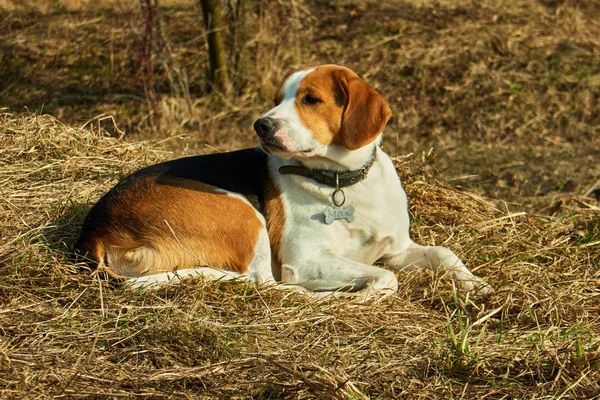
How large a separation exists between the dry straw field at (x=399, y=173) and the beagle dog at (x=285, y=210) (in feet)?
0.72

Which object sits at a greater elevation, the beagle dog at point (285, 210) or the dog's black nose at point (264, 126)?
the dog's black nose at point (264, 126)

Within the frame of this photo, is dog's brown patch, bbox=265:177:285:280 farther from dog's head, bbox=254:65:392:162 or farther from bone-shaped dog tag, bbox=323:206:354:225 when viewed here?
dog's head, bbox=254:65:392:162

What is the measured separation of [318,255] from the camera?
4.75 metres

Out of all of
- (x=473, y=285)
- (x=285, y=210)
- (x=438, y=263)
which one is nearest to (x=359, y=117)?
(x=285, y=210)

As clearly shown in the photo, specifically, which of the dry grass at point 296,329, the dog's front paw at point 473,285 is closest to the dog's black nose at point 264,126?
the dry grass at point 296,329

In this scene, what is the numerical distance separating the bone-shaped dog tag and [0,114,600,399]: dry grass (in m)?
0.50

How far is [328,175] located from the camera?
4.84 m

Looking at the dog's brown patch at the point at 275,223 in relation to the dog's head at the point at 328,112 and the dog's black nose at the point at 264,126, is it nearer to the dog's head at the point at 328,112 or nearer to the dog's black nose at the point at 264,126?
the dog's head at the point at 328,112

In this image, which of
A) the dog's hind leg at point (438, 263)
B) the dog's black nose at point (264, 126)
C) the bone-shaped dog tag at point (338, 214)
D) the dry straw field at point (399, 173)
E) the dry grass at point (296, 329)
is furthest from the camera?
the bone-shaped dog tag at point (338, 214)

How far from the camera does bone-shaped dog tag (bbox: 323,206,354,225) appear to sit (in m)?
4.80

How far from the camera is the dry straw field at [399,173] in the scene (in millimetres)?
3602

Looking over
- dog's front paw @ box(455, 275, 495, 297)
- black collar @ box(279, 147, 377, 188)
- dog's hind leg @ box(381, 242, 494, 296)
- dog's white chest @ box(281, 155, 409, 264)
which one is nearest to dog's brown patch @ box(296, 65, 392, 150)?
black collar @ box(279, 147, 377, 188)

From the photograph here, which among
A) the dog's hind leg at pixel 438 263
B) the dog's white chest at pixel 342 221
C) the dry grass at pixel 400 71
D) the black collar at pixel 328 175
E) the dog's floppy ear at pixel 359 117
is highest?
the dog's floppy ear at pixel 359 117

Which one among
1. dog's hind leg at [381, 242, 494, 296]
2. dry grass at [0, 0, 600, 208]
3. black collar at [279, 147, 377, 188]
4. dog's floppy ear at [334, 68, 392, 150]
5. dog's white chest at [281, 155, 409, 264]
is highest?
dog's floppy ear at [334, 68, 392, 150]
